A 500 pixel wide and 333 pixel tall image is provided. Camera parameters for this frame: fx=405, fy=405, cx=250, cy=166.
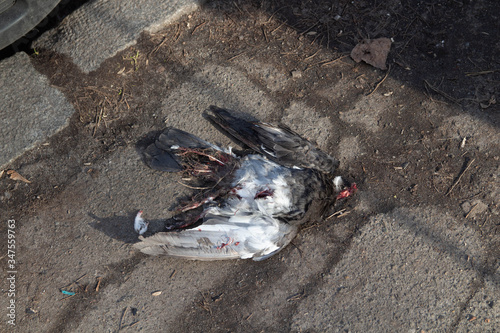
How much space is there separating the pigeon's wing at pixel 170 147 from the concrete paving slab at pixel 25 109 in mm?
1005

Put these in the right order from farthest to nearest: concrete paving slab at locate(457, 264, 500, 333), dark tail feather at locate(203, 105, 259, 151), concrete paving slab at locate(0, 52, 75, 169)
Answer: concrete paving slab at locate(0, 52, 75, 169), dark tail feather at locate(203, 105, 259, 151), concrete paving slab at locate(457, 264, 500, 333)

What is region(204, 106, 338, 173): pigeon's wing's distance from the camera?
349 centimetres

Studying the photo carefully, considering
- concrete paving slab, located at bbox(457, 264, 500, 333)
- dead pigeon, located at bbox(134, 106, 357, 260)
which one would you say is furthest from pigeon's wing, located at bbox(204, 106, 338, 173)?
concrete paving slab, located at bbox(457, 264, 500, 333)

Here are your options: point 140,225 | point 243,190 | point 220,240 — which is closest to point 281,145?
point 243,190

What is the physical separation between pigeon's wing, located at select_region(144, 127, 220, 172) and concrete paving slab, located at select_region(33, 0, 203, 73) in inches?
46.8

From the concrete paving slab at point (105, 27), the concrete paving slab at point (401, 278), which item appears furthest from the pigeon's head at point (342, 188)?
the concrete paving slab at point (105, 27)

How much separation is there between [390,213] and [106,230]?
250 cm

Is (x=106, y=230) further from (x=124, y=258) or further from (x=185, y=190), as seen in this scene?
(x=185, y=190)

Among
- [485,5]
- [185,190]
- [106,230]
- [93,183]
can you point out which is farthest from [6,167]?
[485,5]

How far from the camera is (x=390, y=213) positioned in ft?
11.6

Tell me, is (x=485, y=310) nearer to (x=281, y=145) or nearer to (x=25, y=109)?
(x=281, y=145)

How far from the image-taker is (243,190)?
3447mm

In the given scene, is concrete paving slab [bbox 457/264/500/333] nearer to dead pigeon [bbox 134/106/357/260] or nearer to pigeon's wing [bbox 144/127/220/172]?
dead pigeon [bbox 134/106/357/260]

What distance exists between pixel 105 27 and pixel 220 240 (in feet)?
8.76
